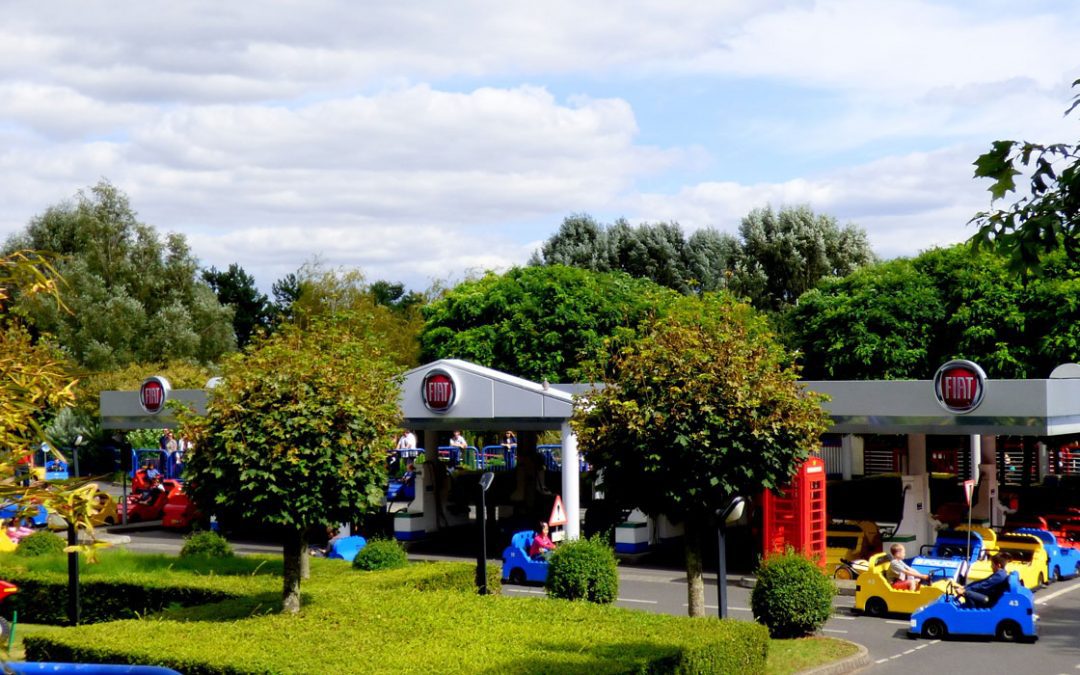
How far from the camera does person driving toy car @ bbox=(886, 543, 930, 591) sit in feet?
67.9

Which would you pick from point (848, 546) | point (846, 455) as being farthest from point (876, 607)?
point (846, 455)

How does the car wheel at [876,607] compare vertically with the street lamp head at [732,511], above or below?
below

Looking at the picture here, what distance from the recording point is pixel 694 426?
15508 millimetres

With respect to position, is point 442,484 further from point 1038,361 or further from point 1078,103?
point 1078,103

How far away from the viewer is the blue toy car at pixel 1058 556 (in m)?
24.5

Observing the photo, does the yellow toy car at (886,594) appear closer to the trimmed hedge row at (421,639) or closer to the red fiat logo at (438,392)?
the trimmed hedge row at (421,639)

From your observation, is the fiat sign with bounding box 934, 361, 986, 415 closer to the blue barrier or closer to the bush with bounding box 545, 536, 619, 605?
the bush with bounding box 545, 536, 619, 605

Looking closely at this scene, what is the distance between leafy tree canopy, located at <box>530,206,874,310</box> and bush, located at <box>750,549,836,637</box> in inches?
1672

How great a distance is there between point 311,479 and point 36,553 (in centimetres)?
1085

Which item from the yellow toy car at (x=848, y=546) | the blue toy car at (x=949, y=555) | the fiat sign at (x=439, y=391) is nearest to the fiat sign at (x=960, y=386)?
the blue toy car at (x=949, y=555)

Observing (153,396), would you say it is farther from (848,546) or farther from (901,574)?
(901,574)

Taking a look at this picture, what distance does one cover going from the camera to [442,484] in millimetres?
32344

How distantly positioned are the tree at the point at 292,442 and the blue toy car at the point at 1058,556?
601 inches

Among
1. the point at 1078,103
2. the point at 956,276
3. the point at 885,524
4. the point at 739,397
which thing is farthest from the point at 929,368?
the point at 1078,103
